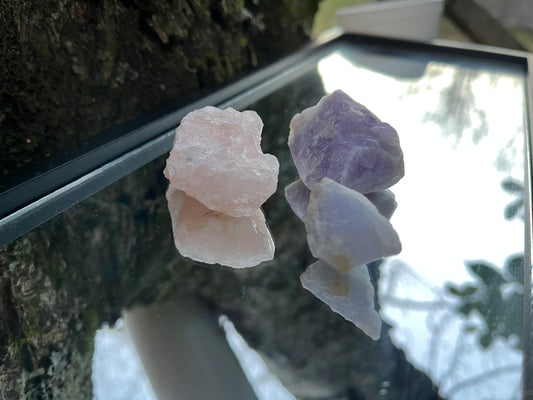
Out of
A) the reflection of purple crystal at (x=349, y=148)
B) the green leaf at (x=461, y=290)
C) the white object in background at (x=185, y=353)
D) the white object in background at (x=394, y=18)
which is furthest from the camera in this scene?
the white object in background at (x=394, y=18)

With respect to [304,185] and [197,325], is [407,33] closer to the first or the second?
[304,185]

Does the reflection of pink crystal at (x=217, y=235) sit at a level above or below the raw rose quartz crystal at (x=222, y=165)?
below

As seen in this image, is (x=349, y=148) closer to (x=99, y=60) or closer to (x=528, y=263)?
(x=528, y=263)

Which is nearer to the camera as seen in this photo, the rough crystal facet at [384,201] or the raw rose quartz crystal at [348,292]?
the raw rose quartz crystal at [348,292]

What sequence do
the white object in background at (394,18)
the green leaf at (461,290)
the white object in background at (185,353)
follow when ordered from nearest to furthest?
the white object in background at (185,353), the green leaf at (461,290), the white object in background at (394,18)

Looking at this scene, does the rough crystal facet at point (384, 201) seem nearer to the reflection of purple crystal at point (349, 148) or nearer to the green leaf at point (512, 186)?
the reflection of purple crystal at point (349, 148)

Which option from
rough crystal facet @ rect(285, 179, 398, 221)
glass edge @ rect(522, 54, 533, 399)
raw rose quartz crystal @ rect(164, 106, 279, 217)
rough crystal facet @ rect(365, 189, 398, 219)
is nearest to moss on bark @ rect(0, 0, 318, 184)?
raw rose quartz crystal @ rect(164, 106, 279, 217)

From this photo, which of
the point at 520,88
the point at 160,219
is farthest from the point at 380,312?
the point at 520,88

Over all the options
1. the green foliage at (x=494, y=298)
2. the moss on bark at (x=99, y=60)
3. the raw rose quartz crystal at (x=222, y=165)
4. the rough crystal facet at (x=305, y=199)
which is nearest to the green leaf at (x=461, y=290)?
the green foliage at (x=494, y=298)
